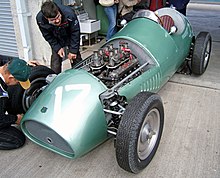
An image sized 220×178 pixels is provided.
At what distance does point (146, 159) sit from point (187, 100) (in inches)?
58.2

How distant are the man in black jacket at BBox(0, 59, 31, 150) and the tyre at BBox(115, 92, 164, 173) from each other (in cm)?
107

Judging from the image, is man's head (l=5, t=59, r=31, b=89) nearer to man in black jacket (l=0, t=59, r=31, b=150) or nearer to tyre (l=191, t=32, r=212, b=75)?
man in black jacket (l=0, t=59, r=31, b=150)

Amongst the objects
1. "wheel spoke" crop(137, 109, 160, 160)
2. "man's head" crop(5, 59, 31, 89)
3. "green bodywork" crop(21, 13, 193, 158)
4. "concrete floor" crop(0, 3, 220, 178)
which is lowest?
"concrete floor" crop(0, 3, 220, 178)

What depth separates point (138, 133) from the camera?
2.06 m

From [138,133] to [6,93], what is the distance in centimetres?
141

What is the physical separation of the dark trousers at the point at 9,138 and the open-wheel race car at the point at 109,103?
294 mm

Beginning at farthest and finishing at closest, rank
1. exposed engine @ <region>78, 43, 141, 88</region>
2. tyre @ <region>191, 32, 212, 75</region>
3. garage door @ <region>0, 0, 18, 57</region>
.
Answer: garage door @ <region>0, 0, 18, 57</region> < tyre @ <region>191, 32, 212, 75</region> < exposed engine @ <region>78, 43, 141, 88</region>

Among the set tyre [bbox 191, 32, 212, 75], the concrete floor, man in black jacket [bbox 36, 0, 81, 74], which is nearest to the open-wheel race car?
the concrete floor

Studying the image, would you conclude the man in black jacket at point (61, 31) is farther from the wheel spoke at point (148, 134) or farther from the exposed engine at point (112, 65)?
the wheel spoke at point (148, 134)

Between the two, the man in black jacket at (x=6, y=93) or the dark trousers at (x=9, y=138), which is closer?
the man in black jacket at (x=6, y=93)

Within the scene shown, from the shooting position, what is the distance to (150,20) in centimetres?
329

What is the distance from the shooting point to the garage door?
476 centimetres

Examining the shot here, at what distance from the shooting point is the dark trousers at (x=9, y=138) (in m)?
2.65

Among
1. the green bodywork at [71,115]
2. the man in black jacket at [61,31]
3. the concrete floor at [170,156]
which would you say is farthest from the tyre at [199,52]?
the man in black jacket at [61,31]
